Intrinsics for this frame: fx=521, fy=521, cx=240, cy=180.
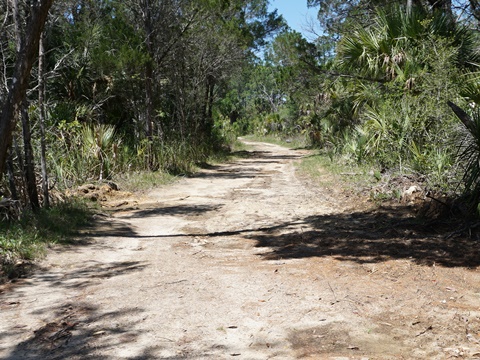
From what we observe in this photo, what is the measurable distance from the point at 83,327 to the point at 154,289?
0.98 metres

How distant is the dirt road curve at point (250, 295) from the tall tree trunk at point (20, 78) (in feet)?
4.85

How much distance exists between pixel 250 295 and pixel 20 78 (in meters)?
3.06

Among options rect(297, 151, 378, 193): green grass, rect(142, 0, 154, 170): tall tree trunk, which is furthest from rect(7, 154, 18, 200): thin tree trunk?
rect(142, 0, 154, 170): tall tree trunk

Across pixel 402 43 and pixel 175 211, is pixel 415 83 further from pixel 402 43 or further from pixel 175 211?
pixel 175 211

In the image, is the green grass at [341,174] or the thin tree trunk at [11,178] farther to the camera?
the green grass at [341,174]

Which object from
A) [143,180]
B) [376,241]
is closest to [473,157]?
[376,241]

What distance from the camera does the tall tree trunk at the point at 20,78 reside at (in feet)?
16.4

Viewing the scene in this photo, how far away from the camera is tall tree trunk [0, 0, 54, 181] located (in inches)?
197

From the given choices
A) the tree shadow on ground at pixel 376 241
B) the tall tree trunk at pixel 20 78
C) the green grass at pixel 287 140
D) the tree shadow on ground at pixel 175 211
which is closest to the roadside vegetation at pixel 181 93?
the tall tree trunk at pixel 20 78

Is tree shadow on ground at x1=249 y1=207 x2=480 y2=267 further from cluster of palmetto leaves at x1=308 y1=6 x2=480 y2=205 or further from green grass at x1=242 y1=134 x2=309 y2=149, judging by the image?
green grass at x1=242 y1=134 x2=309 y2=149

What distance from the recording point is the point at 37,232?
6633 millimetres

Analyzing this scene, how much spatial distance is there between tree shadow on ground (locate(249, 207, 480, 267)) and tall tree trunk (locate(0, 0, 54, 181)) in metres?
3.06

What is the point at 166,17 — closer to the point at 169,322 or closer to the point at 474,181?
the point at 474,181

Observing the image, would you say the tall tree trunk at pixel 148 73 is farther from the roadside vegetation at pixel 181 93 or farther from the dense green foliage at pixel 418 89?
the dense green foliage at pixel 418 89
